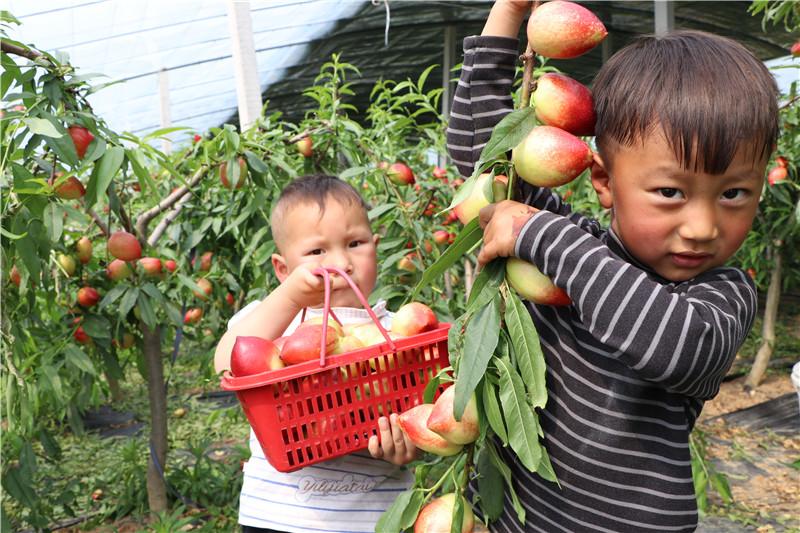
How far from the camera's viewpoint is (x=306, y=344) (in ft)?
4.05

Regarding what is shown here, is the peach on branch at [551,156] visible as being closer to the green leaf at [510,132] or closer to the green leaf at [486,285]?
the green leaf at [510,132]

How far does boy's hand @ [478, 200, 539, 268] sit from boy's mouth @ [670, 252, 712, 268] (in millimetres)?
197

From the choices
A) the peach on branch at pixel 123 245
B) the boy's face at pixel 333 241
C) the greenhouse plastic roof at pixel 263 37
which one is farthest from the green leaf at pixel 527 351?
the greenhouse plastic roof at pixel 263 37

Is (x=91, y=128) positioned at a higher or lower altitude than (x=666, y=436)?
higher

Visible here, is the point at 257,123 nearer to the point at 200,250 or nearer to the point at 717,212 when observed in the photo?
the point at 200,250

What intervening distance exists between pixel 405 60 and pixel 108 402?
10369mm

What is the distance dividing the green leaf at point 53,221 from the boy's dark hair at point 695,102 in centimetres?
139

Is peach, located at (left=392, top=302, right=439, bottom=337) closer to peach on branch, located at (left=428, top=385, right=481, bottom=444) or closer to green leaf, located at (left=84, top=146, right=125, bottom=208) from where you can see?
peach on branch, located at (left=428, top=385, right=481, bottom=444)

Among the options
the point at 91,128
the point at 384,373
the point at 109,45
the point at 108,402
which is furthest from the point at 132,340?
the point at 109,45

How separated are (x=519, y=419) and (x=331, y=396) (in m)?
0.39

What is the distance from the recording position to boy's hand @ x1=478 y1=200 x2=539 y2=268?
0.91 m

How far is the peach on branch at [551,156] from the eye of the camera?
0.88 metres

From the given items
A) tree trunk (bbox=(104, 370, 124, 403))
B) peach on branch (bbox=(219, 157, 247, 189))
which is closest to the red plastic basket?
peach on branch (bbox=(219, 157, 247, 189))

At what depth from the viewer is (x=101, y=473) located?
11.6 ft
